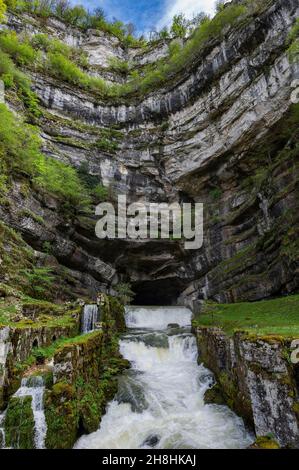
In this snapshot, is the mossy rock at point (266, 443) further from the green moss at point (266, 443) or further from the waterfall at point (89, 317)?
the waterfall at point (89, 317)

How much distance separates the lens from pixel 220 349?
9.30 meters

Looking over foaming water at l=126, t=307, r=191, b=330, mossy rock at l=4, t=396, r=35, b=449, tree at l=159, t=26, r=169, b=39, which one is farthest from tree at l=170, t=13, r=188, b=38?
mossy rock at l=4, t=396, r=35, b=449

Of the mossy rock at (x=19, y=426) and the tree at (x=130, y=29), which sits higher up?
the tree at (x=130, y=29)

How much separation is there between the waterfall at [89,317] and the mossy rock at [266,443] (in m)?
8.60

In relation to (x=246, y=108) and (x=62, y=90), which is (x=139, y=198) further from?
(x=62, y=90)

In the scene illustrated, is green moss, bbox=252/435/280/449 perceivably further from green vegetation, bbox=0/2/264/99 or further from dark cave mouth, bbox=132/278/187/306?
green vegetation, bbox=0/2/264/99

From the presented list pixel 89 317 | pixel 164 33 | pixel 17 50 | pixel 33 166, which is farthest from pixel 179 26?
pixel 89 317

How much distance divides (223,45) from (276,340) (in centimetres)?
2539

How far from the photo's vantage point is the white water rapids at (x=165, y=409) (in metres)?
7.18

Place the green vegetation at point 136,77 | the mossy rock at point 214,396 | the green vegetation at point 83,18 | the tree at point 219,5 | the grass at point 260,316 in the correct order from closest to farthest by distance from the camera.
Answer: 1. the grass at point 260,316
2. the mossy rock at point 214,396
3. the green vegetation at point 136,77
4. the tree at point 219,5
5. the green vegetation at point 83,18

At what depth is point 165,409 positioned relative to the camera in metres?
8.77

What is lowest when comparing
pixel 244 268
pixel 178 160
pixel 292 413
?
pixel 292 413

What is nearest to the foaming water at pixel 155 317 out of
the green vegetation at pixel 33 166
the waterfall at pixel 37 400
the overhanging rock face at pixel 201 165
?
the overhanging rock face at pixel 201 165
